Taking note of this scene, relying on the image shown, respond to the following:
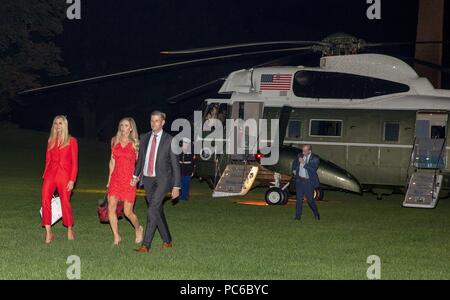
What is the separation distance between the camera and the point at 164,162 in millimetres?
12906

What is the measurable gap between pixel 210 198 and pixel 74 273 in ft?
37.3

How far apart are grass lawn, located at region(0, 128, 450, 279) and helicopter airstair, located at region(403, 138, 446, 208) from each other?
0.29 meters

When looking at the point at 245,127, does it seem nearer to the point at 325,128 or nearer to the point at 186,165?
the point at 325,128

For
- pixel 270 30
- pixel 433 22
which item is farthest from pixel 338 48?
pixel 270 30

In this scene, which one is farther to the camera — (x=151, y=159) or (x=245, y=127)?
(x=245, y=127)

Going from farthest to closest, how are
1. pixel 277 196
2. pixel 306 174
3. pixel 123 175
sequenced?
pixel 277 196 < pixel 306 174 < pixel 123 175

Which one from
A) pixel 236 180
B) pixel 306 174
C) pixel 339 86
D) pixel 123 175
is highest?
pixel 339 86

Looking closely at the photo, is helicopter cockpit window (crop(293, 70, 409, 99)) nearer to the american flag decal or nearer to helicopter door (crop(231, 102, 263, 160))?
the american flag decal

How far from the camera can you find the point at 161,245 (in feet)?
45.5

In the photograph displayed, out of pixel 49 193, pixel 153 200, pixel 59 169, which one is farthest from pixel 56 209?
pixel 153 200

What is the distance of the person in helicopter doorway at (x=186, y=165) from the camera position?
68.2ft

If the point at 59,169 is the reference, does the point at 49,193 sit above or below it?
below

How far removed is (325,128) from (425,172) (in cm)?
238

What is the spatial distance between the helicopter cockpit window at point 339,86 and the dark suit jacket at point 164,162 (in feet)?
31.7
